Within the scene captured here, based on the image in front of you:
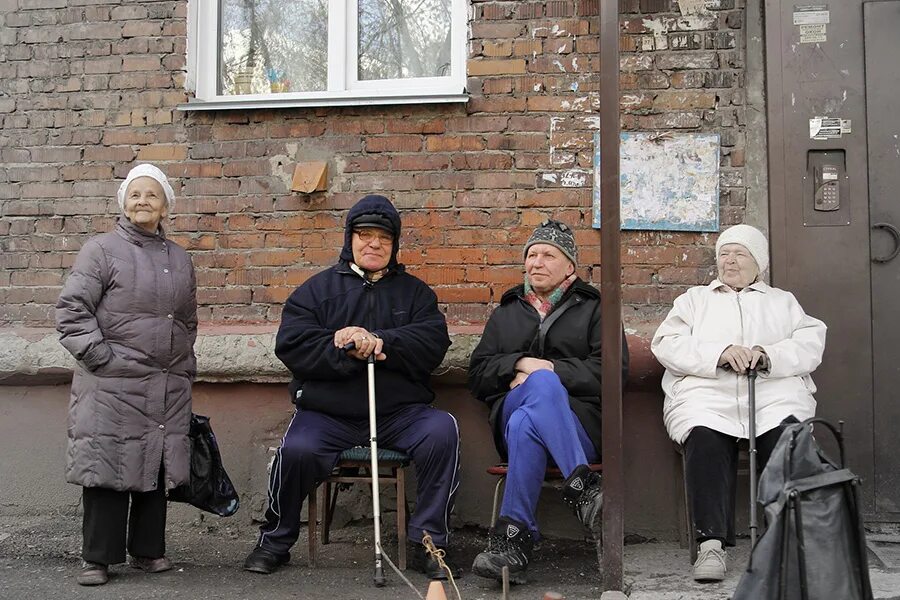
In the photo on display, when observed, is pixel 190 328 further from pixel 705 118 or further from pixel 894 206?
pixel 894 206

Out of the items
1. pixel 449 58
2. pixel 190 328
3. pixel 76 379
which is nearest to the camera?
pixel 76 379

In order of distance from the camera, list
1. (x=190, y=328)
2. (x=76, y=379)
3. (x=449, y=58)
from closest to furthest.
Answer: (x=76, y=379), (x=190, y=328), (x=449, y=58)

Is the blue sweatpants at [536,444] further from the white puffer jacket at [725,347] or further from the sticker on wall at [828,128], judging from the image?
the sticker on wall at [828,128]

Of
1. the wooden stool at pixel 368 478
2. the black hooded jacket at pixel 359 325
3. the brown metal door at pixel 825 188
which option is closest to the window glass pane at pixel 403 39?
the black hooded jacket at pixel 359 325

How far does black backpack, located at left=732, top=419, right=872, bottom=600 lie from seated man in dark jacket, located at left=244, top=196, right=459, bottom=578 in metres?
1.56

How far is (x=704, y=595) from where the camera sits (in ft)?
12.4

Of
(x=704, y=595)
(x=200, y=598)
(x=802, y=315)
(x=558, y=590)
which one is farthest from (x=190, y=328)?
(x=802, y=315)

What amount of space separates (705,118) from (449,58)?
1418mm

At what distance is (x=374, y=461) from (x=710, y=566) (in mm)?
1467

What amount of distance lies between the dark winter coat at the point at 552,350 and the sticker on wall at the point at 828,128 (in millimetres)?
1407

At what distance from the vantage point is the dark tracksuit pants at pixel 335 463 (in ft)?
13.8

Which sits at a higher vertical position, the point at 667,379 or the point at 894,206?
the point at 894,206

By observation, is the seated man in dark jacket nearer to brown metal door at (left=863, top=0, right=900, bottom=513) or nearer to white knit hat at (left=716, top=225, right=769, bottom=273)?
Result: white knit hat at (left=716, top=225, right=769, bottom=273)

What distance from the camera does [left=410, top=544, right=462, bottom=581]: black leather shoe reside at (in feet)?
13.5
